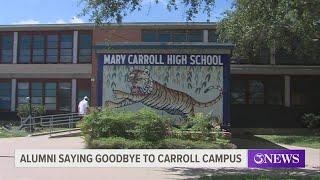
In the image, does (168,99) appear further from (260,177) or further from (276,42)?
(260,177)

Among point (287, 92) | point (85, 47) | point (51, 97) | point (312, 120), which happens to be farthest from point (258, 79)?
point (51, 97)

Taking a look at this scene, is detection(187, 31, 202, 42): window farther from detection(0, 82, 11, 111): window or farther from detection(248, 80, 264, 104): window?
detection(0, 82, 11, 111): window

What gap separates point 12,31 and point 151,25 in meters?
9.24

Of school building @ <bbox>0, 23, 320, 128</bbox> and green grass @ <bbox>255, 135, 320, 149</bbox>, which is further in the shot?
school building @ <bbox>0, 23, 320, 128</bbox>

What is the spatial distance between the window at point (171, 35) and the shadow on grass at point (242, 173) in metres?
22.1

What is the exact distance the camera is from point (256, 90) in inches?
1476

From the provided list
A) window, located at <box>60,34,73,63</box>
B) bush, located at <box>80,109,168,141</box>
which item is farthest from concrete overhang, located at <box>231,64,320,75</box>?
bush, located at <box>80,109,168,141</box>

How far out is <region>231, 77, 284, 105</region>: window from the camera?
3741cm

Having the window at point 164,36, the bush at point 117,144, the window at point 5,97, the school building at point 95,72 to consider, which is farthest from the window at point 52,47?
the bush at point 117,144

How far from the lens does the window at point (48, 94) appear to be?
3912cm

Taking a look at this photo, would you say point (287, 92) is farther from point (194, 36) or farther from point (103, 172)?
point (103, 172)

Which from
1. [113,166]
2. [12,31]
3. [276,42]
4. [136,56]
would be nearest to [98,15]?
[113,166]

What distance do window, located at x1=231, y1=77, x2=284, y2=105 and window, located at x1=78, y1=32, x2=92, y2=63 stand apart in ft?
30.6

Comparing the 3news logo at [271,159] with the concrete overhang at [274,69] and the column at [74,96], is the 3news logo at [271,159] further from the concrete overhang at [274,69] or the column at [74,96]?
the column at [74,96]
